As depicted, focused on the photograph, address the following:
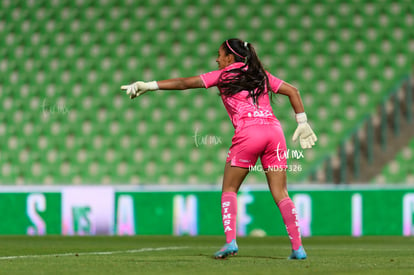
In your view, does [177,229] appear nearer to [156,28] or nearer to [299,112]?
[156,28]

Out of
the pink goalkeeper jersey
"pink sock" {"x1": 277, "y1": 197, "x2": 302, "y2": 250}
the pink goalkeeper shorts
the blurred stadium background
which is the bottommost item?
"pink sock" {"x1": 277, "y1": 197, "x2": 302, "y2": 250}

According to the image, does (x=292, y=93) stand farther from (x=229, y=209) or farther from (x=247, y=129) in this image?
(x=229, y=209)

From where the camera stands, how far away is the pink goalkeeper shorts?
4715mm

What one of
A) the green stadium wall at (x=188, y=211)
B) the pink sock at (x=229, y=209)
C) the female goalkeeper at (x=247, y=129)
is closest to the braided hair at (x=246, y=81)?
the female goalkeeper at (x=247, y=129)

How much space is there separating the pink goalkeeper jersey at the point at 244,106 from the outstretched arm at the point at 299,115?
0.06 metres

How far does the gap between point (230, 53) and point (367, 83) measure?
6.98 metres

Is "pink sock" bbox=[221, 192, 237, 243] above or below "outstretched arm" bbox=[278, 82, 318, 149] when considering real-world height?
below

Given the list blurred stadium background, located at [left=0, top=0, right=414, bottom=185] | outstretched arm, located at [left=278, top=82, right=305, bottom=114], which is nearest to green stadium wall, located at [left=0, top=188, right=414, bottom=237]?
blurred stadium background, located at [left=0, top=0, right=414, bottom=185]

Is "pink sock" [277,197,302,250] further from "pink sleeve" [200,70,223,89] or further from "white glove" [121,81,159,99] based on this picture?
"white glove" [121,81,159,99]

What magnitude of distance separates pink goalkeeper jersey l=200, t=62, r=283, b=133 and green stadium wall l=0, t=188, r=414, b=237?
4957 millimetres

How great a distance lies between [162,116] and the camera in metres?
11.7

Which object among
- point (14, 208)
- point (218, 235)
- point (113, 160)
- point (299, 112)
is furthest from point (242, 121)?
point (113, 160)

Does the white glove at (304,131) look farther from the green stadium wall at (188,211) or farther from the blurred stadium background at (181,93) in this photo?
the blurred stadium background at (181,93)

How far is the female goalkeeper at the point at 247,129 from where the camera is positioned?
4715mm
